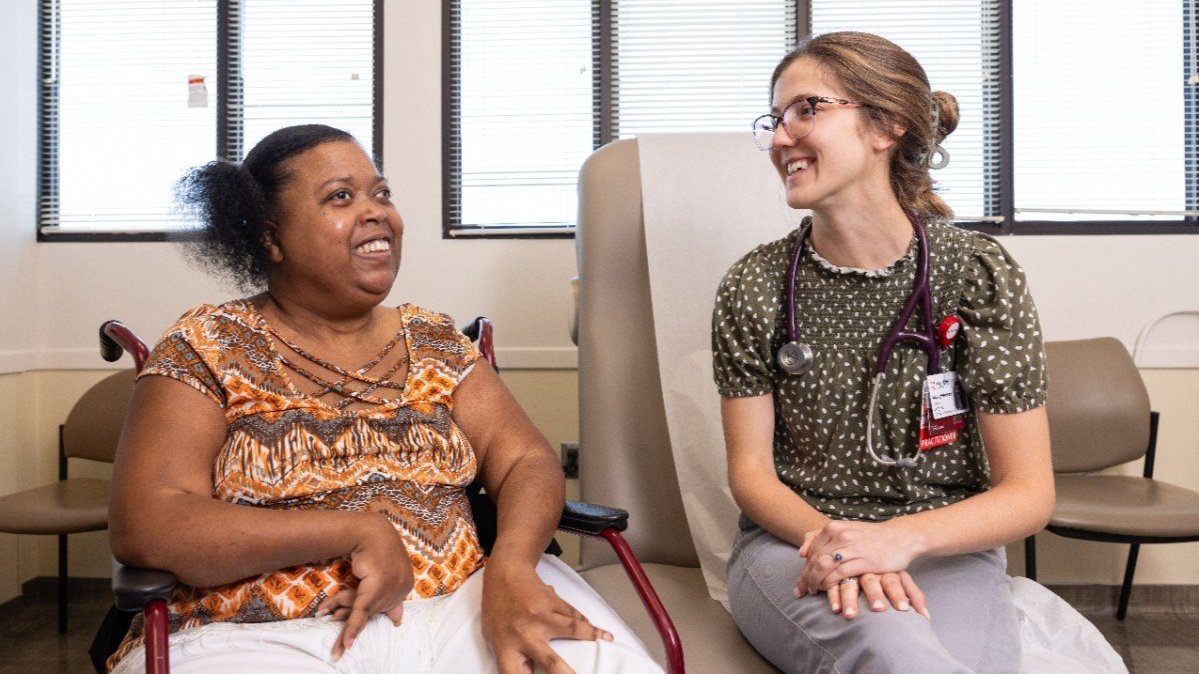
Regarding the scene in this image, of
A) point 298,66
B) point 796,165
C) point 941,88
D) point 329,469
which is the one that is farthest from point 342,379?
point 941,88

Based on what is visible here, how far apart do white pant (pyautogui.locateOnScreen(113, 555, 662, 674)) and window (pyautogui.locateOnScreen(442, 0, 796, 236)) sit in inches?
74.9

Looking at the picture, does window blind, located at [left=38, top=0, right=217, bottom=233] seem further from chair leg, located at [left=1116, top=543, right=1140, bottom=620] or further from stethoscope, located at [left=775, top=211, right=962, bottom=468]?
chair leg, located at [left=1116, top=543, right=1140, bottom=620]

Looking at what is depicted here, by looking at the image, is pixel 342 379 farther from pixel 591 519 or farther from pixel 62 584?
pixel 62 584

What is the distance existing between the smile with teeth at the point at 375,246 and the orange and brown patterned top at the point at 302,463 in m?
0.19

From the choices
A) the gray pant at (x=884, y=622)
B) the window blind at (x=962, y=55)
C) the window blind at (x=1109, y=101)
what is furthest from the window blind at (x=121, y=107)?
the window blind at (x=1109, y=101)

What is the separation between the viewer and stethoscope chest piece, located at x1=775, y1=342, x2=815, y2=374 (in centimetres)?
139

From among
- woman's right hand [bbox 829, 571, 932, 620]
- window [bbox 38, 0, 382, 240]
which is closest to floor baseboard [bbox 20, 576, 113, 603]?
window [bbox 38, 0, 382, 240]

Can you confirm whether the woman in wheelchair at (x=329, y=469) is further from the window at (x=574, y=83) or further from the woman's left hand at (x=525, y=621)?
the window at (x=574, y=83)

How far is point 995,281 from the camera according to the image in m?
1.34

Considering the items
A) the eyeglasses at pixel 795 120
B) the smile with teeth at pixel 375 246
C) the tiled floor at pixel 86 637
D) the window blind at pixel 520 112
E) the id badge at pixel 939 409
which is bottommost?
the tiled floor at pixel 86 637

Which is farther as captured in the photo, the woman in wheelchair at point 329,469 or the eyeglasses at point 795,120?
the eyeglasses at point 795,120

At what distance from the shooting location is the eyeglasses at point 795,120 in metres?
1.39

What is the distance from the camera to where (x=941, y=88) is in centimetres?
303

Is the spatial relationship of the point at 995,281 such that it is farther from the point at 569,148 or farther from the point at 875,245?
the point at 569,148
